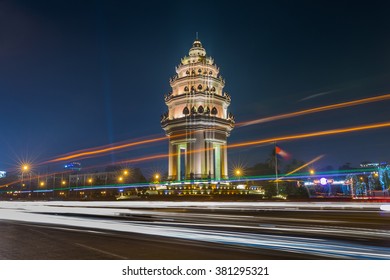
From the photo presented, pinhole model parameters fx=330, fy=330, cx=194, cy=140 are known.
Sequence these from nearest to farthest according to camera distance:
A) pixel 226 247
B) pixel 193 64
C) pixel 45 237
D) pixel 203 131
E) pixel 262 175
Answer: pixel 226 247 → pixel 45 237 → pixel 203 131 → pixel 193 64 → pixel 262 175

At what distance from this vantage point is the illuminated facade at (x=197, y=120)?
5744cm

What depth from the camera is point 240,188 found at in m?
53.9

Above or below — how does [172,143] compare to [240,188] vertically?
above

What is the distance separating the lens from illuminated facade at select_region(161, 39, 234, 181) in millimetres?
57438

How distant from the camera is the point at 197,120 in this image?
57750 mm

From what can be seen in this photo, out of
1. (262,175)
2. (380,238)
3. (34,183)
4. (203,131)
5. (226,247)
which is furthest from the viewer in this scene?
(34,183)
